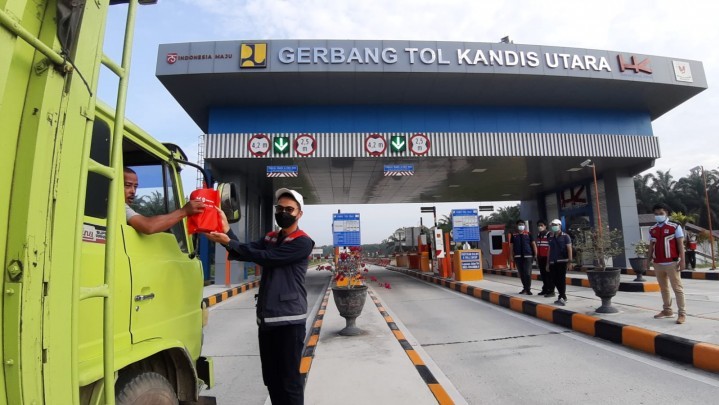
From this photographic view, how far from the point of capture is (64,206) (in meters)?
1.30

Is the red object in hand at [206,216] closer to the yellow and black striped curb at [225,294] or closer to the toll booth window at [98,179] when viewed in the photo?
the toll booth window at [98,179]

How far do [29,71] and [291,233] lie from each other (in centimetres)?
163

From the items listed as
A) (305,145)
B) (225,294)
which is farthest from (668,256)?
(225,294)

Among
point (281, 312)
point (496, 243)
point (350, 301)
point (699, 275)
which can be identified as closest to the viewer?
point (281, 312)

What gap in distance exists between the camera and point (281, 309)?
2.42 metres

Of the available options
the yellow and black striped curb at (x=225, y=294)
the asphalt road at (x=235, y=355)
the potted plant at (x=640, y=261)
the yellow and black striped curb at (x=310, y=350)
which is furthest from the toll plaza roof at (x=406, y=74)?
the yellow and black striped curb at (x=310, y=350)

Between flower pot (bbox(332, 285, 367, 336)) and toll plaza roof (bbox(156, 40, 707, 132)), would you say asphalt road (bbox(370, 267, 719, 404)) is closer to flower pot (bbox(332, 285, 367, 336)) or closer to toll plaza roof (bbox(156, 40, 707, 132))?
flower pot (bbox(332, 285, 367, 336))

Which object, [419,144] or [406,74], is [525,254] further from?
[406,74]

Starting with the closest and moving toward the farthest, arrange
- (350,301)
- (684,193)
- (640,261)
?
(350,301), (640,261), (684,193)

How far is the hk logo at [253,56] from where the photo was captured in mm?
11641

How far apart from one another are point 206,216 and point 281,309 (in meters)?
0.72

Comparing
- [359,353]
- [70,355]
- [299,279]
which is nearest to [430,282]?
[359,353]

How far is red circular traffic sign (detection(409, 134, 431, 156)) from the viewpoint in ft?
42.7

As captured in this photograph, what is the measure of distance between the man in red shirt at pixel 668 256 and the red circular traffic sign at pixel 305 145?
936 cm
